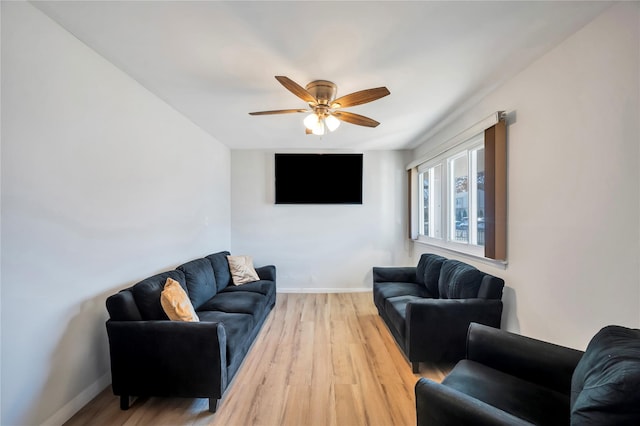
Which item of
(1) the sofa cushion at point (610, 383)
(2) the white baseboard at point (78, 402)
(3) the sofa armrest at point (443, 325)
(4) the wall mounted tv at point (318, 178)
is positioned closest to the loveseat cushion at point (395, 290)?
(3) the sofa armrest at point (443, 325)

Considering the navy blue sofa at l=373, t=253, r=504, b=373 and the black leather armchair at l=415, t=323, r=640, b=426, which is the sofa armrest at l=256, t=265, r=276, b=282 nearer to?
the navy blue sofa at l=373, t=253, r=504, b=373

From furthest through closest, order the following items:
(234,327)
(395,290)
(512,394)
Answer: (395,290) < (234,327) < (512,394)

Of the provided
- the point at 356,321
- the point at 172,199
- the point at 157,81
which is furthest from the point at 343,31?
the point at 356,321

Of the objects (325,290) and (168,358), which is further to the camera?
(325,290)

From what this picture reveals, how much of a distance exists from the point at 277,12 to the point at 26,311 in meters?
2.19

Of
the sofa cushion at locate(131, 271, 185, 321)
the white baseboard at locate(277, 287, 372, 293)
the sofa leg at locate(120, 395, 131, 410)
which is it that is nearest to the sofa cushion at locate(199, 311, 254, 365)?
the sofa cushion at locate(131, 271, 185, 321)

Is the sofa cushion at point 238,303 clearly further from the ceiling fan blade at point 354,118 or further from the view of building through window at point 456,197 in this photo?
the view of building through window at point 456,197

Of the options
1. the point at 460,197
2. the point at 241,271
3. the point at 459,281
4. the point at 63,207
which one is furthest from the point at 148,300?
the point at 460,197

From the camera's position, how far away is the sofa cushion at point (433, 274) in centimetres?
305

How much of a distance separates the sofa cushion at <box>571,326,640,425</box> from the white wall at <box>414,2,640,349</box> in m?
0.50

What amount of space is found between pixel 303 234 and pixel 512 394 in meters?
3.60

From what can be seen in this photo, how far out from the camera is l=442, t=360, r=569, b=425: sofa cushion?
1203mm

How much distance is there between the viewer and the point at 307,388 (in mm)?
2080

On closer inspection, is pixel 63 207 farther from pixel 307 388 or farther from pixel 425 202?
pixel 425 202
